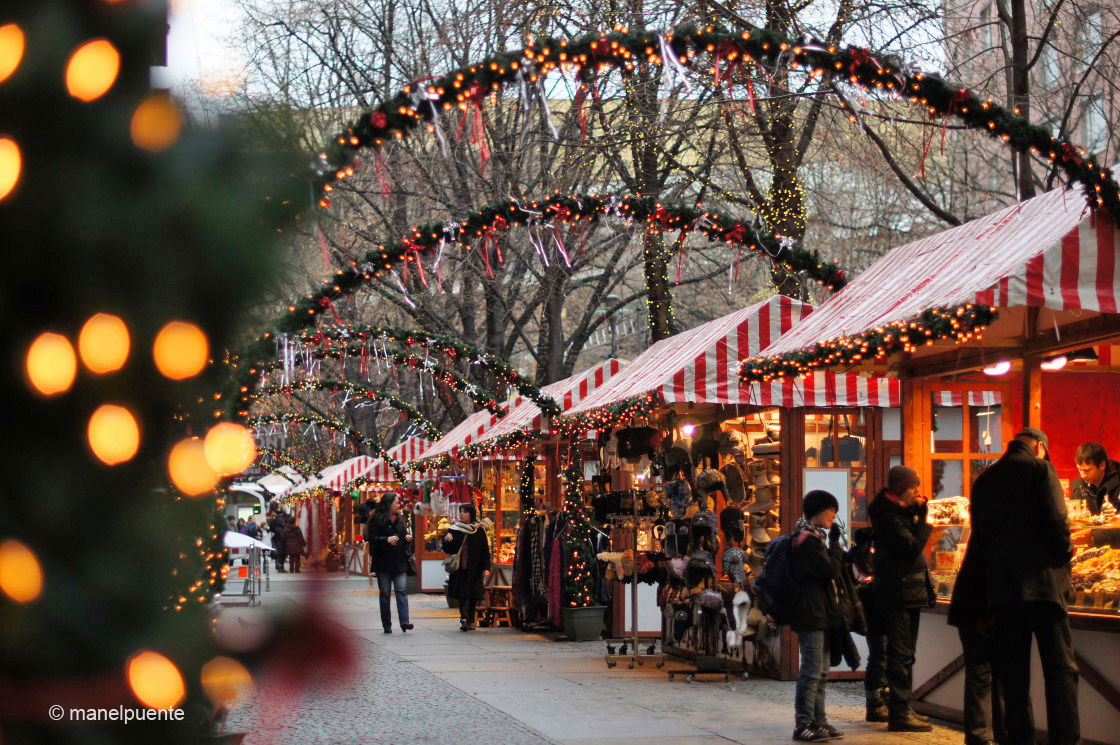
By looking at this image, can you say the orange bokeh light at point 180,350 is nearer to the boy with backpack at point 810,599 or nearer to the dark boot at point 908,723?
the boy with backpack at point 810,599

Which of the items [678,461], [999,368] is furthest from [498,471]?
[999,368]

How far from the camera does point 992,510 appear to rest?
7785 mm

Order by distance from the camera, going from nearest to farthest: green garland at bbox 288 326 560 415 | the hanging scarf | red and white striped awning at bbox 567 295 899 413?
the hanging scarf → red and white striped awning at bbox 567 295 899 413 → green garland at bbox 288 326 560 415

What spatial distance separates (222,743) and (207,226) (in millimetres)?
778

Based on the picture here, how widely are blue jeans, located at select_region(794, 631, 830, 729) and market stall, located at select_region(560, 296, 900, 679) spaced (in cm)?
343

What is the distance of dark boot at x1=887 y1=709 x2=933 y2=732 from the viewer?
30.7ft

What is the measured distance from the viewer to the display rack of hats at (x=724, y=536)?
12828mm

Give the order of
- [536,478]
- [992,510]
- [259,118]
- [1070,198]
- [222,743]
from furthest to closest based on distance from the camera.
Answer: [536,478]
[1070,198]
[992,510]
[222,743]
[259,118]

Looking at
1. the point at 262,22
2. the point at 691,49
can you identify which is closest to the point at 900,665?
the point at 691,49

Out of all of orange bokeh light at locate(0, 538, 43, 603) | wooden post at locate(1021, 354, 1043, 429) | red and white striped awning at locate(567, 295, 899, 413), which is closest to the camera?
orange bokeh light at locate(0, 538, 43, 603)

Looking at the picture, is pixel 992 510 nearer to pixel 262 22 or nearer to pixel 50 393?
pixel 50 393

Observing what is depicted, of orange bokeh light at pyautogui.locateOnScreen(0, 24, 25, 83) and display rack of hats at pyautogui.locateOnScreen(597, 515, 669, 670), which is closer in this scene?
orange bokeh light at pyautogui.locateOnScreen(0, 24, 25, 83)

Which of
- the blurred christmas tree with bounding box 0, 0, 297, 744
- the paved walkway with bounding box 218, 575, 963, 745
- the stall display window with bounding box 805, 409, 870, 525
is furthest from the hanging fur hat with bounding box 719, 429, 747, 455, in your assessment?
the blurred christmas tree with bounding box 0, 0, 297, 744

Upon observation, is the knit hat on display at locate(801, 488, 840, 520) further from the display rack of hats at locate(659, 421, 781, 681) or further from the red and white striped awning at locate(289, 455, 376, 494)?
the red and white striped awning at locate(289, 455, 376, 494)
